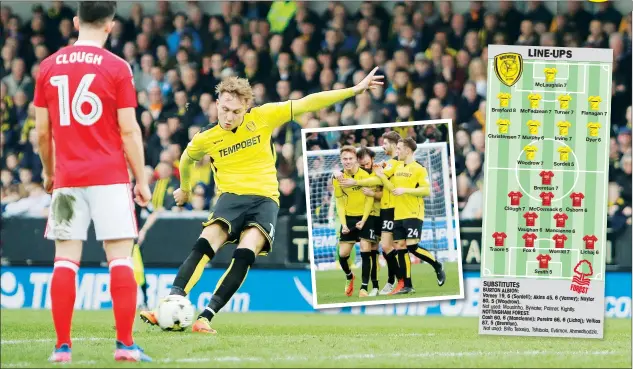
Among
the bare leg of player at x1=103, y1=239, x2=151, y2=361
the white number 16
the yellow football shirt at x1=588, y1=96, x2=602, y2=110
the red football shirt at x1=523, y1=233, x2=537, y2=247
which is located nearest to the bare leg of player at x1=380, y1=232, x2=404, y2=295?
the red football shirt at x1=523, y1=233, x2=537, y2=247

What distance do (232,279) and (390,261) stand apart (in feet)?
4.97

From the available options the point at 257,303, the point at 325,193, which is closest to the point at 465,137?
the point at 257,303

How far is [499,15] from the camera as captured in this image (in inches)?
573

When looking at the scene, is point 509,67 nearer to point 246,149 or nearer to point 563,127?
point 563,127

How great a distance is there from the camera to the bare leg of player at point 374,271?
8689 mm

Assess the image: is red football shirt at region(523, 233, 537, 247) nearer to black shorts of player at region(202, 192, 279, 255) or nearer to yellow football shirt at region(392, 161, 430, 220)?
yellow football shirt at region(392, 161, 430, 220)

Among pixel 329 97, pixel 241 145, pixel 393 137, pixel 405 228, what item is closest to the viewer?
pixel 329 97

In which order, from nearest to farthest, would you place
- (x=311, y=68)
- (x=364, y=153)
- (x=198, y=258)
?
(x=198, y=258) → (x=364, y=153) → (x=311, y=68)

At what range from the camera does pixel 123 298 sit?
6043 mm

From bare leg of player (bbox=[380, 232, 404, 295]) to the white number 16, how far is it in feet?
11.7

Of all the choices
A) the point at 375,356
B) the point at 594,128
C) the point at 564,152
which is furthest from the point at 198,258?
the point at 594,128

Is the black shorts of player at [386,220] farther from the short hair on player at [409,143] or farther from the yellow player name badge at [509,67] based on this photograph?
the yellow player name badge at [509,67]

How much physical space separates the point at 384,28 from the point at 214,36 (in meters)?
2.54

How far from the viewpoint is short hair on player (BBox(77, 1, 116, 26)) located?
19.7 ft
